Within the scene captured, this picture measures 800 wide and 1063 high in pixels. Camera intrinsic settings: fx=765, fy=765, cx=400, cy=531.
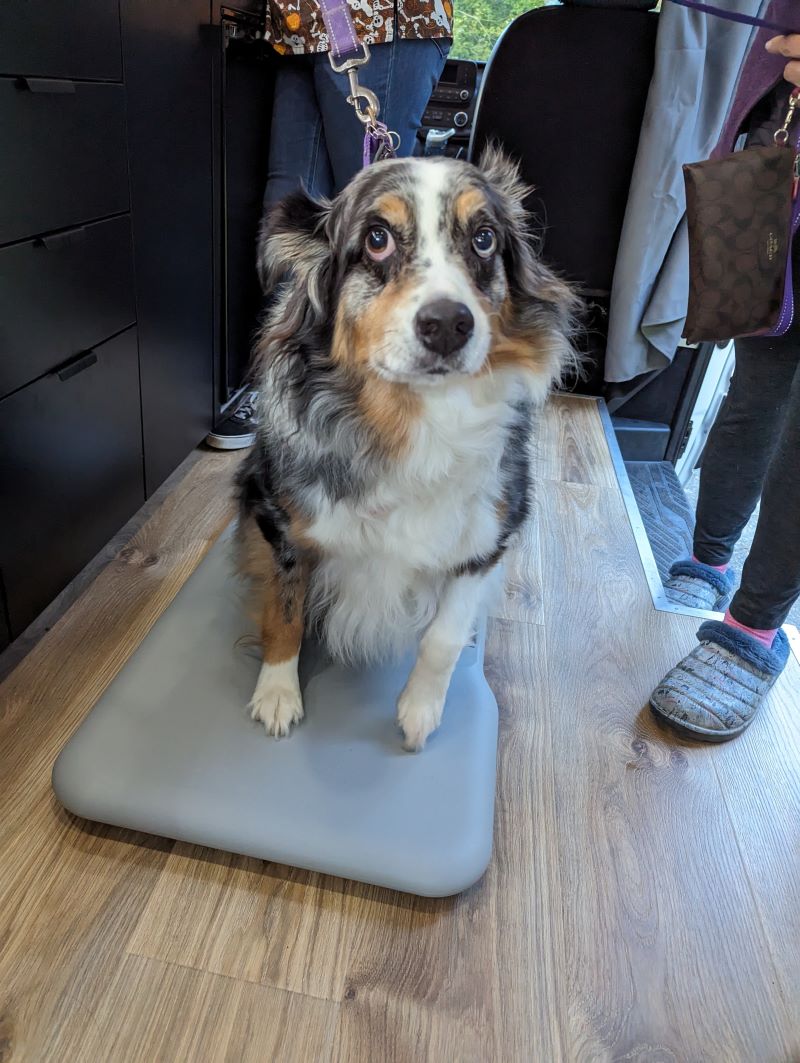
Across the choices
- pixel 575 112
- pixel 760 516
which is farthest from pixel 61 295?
pixel 575 112

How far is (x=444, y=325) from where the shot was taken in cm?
104

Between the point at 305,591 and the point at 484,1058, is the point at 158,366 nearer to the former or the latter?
the point at 305,591

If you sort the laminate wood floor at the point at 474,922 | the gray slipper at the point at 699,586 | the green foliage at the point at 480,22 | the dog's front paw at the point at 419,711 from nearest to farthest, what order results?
the laminate wood floor at the point at 474,922, the dog's front paw at the point at 419,711, the gray slipper at the point at 699,586, the green foliage at the point at 480,22

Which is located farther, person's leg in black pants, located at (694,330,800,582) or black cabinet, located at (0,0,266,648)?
person's leg in black pants, located at (694,330,800,582)

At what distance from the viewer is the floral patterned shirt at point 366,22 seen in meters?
1.86

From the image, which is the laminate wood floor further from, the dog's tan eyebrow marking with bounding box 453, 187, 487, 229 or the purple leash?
the purple leash

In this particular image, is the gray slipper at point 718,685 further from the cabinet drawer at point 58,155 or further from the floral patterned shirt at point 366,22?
the floral patterned shirt at point 366,22

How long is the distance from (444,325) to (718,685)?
1.00m

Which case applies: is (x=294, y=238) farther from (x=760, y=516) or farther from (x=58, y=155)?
(x=760, y=516)

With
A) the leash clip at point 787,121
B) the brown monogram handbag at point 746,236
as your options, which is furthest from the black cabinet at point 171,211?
the leash clip at point 787,121

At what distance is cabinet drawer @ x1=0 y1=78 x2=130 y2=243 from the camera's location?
1.23 m

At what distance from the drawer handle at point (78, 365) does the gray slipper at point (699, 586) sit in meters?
1.49

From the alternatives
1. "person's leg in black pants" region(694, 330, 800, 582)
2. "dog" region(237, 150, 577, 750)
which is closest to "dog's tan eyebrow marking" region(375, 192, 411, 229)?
"dog" region(237, 150, 577, 750)

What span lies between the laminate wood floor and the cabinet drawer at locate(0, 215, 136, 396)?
599mm
